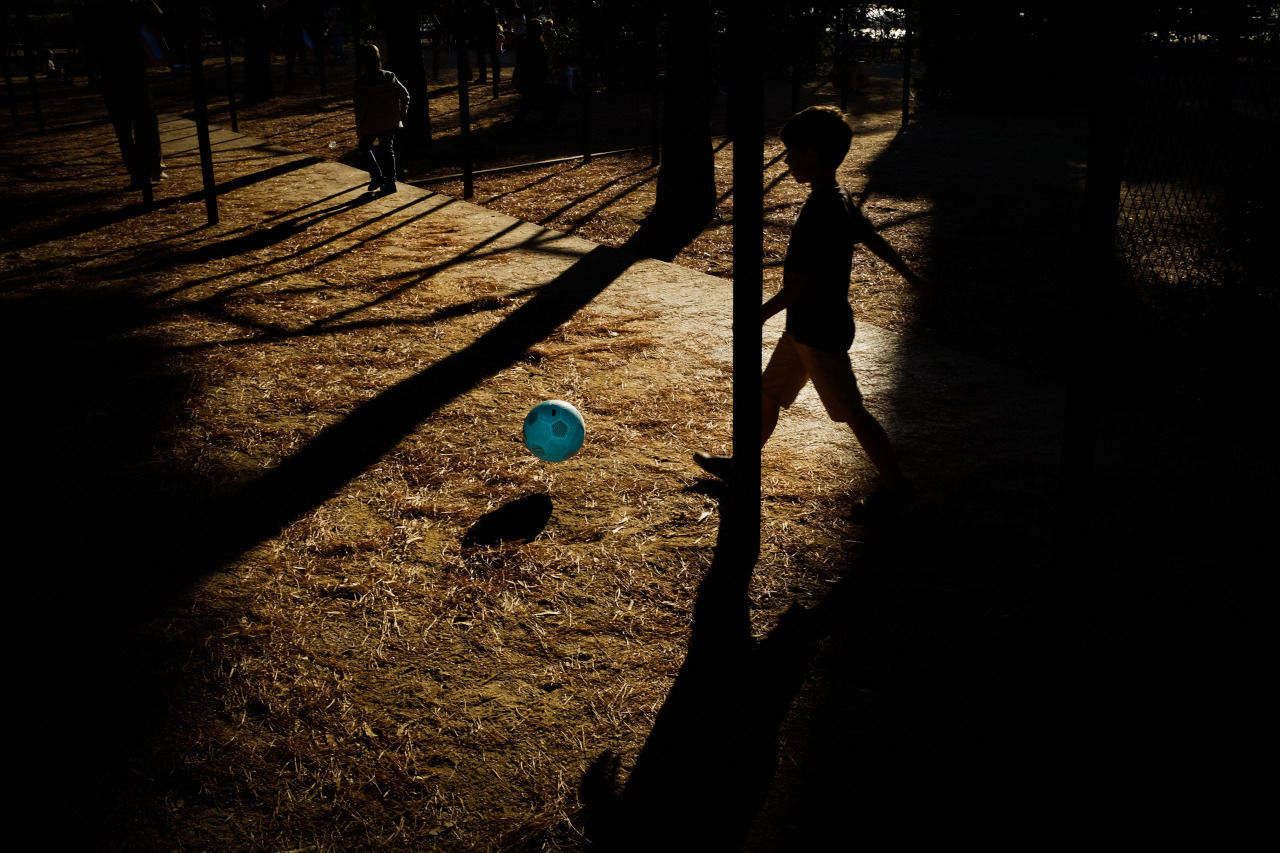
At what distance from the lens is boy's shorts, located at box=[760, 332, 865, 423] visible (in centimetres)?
389

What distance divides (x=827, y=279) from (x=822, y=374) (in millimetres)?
390

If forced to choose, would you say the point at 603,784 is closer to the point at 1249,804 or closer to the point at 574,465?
the point at 1249,804

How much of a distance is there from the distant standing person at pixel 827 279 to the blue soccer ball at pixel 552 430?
41.9 inches

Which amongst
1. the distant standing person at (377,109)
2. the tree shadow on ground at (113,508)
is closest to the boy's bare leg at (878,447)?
the tree shadow on ground at (113,508)

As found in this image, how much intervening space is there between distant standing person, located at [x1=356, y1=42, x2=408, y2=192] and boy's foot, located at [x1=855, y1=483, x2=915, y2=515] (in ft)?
30.0

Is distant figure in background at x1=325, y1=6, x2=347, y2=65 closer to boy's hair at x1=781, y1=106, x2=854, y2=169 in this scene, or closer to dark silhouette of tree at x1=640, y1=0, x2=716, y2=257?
dark silhouette of tree at x1=640, y1=0, x2=716, y2=257

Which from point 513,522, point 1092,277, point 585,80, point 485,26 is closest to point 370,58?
point 585,80

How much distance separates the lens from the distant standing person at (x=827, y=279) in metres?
3.66

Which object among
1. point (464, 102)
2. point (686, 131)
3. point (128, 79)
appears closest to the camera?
point (686, 131)

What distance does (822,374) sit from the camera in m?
3.93

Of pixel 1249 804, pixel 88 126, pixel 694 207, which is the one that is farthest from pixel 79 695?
pixel 88 126

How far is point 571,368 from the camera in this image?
593 centimetres

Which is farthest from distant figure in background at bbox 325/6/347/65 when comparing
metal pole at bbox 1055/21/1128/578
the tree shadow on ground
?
metal pole at bbox 1055/21/1128/578

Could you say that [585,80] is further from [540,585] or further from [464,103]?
[540,585]
